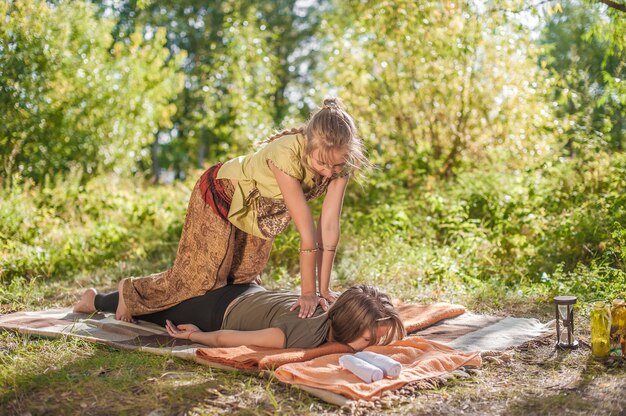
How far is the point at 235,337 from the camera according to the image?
3.46m

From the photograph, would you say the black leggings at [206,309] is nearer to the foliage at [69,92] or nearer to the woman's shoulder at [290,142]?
the woman's shoulder at [290,142]

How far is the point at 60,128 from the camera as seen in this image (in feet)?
27.0

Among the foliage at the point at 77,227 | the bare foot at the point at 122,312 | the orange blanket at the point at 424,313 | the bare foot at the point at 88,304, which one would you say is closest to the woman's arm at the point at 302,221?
the orange blanket at the point at 424,313

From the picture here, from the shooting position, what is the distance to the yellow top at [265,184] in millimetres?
3502

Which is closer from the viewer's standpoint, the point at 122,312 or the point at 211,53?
the point at 122,312

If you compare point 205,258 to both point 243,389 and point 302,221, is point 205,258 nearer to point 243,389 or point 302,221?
point 302,221

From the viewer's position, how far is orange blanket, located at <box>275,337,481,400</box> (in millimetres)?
2900

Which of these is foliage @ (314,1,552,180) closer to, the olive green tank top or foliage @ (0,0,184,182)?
foliage @ (0,0,184,182)

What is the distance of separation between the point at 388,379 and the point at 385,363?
0.23ft

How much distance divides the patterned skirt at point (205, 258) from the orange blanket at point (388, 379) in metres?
0.91

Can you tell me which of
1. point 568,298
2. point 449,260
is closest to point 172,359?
point 568,298

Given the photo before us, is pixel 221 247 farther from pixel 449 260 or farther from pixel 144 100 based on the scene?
pixel 144 100

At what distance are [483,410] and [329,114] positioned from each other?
1.49m

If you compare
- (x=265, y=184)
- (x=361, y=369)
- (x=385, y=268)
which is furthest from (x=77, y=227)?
(x=361, y=369)
